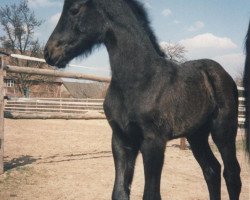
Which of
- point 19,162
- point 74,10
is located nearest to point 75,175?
point 19,162

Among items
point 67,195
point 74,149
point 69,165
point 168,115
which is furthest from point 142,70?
point 74,149

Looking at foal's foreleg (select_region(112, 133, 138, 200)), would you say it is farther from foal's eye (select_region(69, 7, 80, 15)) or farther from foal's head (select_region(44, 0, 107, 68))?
foal's eye (select_region(69, 7, 80, 15))

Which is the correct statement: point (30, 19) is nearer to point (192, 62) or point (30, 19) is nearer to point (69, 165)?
point (69, 165)

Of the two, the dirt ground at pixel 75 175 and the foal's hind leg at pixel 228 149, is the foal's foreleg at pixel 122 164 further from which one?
the dirt ground at pixel 75 175

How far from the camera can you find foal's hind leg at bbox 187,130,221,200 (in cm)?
418

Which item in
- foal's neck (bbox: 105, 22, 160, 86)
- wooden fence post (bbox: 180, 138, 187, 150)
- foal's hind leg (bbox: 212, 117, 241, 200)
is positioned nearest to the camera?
foal's neck (bbox: 105, 22, 160, 86)

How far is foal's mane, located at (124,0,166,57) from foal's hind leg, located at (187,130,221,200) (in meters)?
1.24

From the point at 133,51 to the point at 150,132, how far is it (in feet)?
2.63

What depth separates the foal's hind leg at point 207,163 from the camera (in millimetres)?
4176

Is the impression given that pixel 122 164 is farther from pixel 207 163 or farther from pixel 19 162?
pixel 19 162

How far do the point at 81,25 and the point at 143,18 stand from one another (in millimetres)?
728

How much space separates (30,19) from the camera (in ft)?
112

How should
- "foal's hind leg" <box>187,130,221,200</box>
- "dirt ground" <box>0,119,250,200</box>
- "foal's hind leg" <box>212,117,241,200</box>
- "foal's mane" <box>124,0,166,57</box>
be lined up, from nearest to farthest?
"foal's mane" <box>124,0,166,57</box>, "foal's hind leg" <box>212,117,241,200</box>, "foal's hind leg" <box>187,130,221,200</box>, "dirt ground" <box>0,119,250,200</box>

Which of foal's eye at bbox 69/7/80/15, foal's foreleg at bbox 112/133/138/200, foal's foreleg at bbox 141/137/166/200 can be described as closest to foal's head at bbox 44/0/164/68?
foal's eye at bbox 69/7/80/15
